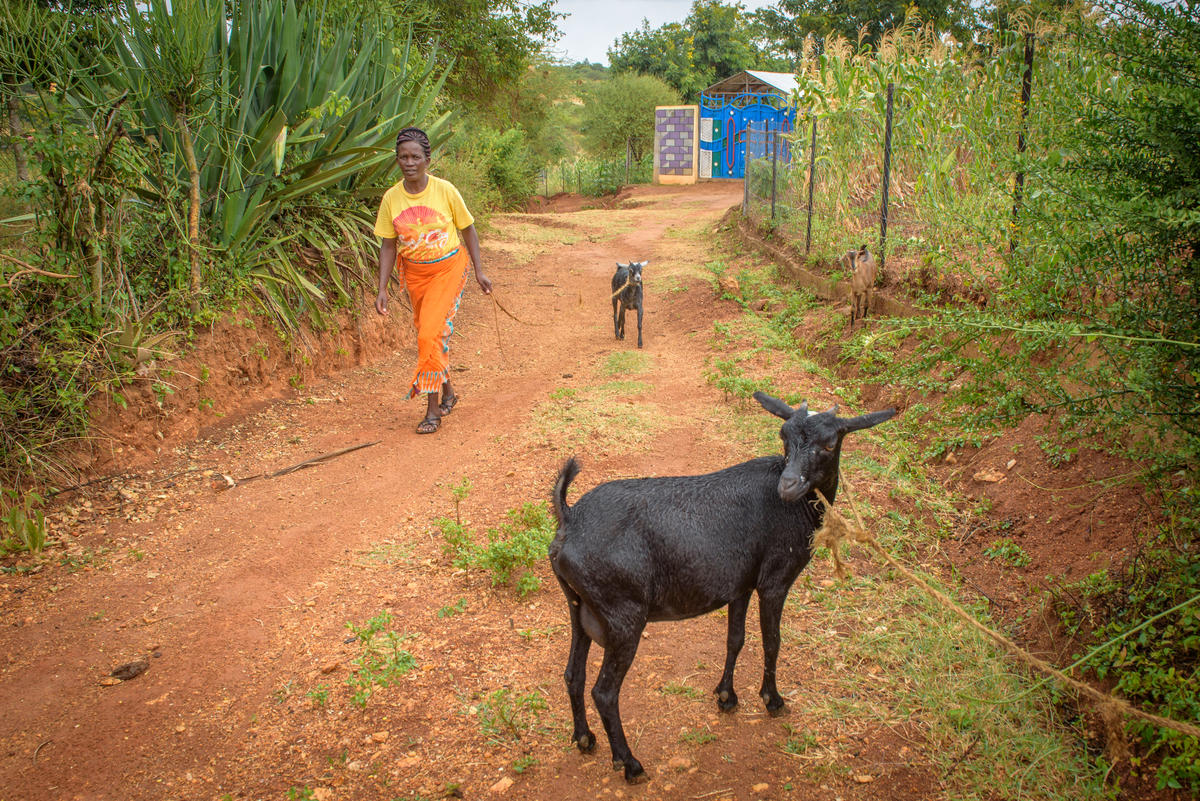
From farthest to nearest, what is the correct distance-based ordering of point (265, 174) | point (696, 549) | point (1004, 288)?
point (265, 174) → point (1004, 288) → point (696, 549)

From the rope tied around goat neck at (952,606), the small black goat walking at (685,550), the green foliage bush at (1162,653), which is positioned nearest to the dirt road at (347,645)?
the small black goat walking at (685,550)

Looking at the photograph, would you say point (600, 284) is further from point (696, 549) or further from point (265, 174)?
point (696, 549)

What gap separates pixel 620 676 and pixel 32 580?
11.2ft

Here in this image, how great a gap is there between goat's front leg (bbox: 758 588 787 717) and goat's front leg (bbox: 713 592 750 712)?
84 millimetres

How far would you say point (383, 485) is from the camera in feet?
18.1

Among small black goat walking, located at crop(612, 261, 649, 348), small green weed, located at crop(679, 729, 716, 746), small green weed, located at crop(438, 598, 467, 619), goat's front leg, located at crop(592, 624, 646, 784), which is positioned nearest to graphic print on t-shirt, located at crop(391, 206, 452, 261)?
small green weed, located at crop(438, 598, 467, 619)

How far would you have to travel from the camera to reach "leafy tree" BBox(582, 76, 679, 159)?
32312mm

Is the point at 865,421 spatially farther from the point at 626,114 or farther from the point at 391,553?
the point at 626,114

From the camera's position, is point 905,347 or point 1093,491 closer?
point 1093,491

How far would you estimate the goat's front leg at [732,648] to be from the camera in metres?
3.26

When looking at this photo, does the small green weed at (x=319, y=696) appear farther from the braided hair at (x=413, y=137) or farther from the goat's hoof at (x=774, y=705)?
→ the braided hair at (x=413, y=137)

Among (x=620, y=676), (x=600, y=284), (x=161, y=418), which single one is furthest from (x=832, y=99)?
(x=620, y=676)

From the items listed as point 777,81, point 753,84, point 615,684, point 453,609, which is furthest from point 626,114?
point 615,684

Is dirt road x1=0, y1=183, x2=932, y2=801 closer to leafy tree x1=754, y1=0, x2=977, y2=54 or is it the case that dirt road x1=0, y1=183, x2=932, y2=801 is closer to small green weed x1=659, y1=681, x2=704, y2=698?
small green weed x1=659, y1=681, x2=704, y2=698
